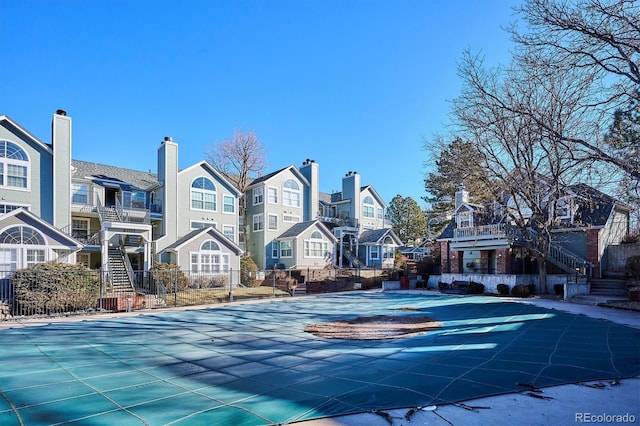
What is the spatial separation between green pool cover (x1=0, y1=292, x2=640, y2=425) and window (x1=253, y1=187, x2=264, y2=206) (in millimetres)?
21440

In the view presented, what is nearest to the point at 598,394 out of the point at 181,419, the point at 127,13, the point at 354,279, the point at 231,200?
the point at 181,419

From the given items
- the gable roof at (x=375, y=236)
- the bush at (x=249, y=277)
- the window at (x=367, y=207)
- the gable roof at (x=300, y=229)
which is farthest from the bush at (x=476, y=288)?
the window at (x=367, y=207)

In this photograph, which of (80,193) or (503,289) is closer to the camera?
(503,289)

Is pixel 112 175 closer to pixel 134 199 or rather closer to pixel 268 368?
pixel 134 199

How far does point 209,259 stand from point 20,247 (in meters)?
10.3

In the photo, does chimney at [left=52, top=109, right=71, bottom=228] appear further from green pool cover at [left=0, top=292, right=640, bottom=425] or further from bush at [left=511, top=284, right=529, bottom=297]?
bush at [left=511, top=284, right=529, bottom=297]

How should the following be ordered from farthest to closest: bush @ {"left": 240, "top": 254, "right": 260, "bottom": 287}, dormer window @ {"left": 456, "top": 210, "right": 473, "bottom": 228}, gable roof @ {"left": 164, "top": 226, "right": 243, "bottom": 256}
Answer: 1. bush @ {"left": 240, "top": 254, "right": 260, "bottom": 287}
2. dormer window @ {"left": 456, "top": 210, "right": 473, "bottom": 228}
3. gable roof @ {"left": 164, "top": 226, "right": 243, "bottom": 256}

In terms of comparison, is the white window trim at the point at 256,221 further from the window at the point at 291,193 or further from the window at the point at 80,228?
the window at the point at 80,228

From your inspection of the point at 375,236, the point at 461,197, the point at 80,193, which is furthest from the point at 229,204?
the point at 461,197

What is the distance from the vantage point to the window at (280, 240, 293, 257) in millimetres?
30339

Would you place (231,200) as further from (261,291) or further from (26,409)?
(26,409)

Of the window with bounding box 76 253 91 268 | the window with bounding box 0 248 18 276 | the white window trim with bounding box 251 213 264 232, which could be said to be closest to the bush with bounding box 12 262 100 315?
the window with bounding box 0 248 18 276

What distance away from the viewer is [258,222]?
32062mm

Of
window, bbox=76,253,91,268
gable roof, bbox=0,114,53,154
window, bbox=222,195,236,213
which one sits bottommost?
window, bbox=76,253,91,268
